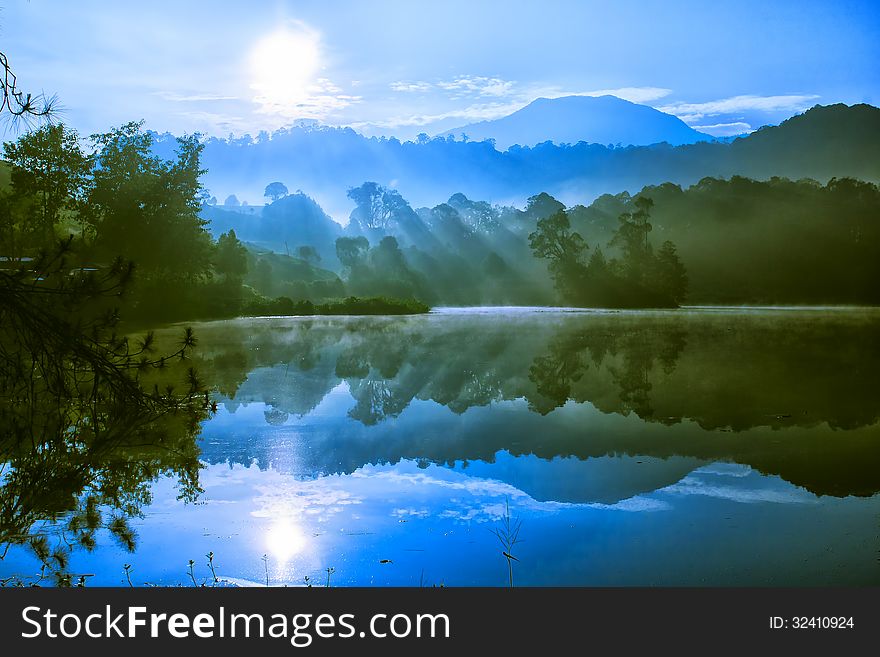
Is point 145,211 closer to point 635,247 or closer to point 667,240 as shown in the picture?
point 635,247

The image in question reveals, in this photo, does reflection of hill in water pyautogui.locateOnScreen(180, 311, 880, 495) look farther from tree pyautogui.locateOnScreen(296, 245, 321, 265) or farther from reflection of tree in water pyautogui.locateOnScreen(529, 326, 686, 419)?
tree pyautogui.locateOnScreen(296, 245, 321, 265)

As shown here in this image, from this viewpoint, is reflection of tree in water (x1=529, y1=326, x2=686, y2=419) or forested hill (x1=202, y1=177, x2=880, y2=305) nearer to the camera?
reflection of tree in water (x1=529, y1=326, x2=686, y2=419)

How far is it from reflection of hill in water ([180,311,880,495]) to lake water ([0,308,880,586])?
0.04m

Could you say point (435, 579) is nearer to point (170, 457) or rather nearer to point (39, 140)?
point (170, 457)

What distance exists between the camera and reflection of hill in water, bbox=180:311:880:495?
643 cm

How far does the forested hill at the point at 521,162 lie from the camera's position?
5147 cm

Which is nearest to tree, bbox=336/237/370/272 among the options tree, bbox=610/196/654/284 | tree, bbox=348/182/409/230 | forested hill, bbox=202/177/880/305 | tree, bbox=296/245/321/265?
forested hill, bbox=202/177/880/305

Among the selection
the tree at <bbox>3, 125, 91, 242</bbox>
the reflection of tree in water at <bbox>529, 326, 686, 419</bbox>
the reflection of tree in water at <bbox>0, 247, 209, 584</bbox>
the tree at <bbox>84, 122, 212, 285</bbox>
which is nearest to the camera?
the reflection of tree in water at <bbox>0, 247, 209, 584</bbox>

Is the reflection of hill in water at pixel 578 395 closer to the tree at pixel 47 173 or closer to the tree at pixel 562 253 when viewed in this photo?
the tree at pixel 47 173

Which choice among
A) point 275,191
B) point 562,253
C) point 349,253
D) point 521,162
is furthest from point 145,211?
point 521,162

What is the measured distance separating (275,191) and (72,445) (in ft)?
192

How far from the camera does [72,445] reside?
6203 millimetres

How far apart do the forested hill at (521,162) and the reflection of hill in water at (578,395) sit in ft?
125

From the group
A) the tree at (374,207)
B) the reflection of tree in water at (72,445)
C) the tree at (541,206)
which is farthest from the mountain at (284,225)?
the reflection of tree in water at (72,445)
